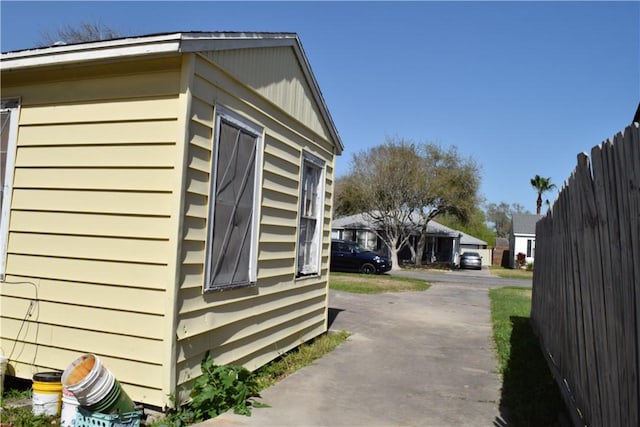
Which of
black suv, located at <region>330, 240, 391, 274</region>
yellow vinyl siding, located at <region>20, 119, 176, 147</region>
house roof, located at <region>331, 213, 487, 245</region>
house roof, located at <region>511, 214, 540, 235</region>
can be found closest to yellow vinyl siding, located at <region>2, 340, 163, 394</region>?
yellow vinyl siding, located at <region>20, 119, 176, 147</region>

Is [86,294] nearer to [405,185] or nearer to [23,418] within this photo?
[23,418]

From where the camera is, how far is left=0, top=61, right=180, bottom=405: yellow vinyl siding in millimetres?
4242

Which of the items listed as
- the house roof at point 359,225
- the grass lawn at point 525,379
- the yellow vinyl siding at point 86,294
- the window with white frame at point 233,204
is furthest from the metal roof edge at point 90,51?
the house roof at point 359,225

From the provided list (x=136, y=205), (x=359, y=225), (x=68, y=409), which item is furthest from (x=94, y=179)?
(x=359, y=225)

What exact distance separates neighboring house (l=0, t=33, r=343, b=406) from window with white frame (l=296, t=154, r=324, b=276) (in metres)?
1.55

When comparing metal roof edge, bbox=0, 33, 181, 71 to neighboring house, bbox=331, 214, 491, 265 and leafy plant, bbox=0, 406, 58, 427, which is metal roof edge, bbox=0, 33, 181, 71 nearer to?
leafy plant, bbox=0, 406, 58, 427

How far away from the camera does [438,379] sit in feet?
20.0

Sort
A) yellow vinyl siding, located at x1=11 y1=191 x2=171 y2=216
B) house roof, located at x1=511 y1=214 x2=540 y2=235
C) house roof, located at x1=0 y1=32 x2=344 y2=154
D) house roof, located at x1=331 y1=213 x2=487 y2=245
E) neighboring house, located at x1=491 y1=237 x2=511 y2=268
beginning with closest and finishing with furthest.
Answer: house roof, located at x1=0 y1=32 x2=344 y2=154
yellow vinyl siding, located at x1=11 y1=191 x2=171 y2=216
house roof, located at x1=331 y1=213 x2=487 y2=245
house roof, located at x1=511 y1=214 x2=540 y2=235
neighboring house, located at x1=491 y1=237 x2=511 y2=268

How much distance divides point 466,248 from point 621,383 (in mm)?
46847

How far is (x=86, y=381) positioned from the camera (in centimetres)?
368

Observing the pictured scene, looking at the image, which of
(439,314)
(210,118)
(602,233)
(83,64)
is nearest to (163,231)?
(210,118)

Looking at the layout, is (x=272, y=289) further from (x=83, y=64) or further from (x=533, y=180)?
(x=533, y=180)

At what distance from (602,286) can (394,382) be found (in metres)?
3.26

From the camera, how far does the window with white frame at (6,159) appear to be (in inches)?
195
